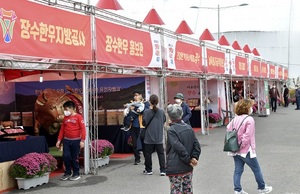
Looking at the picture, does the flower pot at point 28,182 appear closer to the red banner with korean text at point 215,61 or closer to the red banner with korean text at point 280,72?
the red banner with korean text at point 215,61

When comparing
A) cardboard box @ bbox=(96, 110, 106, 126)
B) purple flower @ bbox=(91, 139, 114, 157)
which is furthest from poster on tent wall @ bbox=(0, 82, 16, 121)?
purple flower @ bbox=(91, 139, 114, 157)

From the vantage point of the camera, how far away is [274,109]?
98.6 feet

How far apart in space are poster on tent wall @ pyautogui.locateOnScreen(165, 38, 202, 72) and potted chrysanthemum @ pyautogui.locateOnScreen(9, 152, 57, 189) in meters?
6.12

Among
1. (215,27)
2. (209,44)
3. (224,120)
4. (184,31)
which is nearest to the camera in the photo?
(184,31)

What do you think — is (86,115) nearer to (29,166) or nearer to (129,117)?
(129,117)

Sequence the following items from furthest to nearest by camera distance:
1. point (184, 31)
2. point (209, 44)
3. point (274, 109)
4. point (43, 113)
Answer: point (274, 109), point (209, 44), point (184, 31), point (43, 113)

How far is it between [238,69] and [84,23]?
14319 mm

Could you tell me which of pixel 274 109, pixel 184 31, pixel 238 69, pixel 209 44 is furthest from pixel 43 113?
pixel 274 109

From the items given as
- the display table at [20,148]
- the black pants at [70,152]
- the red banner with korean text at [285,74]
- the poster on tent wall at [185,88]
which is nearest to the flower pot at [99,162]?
the black pants at [70,152]

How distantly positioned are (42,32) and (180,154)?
4.13 meters

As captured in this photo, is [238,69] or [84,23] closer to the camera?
[84,23]

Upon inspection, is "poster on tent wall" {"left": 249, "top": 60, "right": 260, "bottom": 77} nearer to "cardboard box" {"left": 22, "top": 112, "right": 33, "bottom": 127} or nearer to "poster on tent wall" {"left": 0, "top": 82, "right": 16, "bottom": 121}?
"cardboard box" {"left": 22, "top": 112, "right": 33, "bottom": 127}

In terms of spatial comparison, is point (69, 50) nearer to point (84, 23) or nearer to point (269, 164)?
point (84, 23)

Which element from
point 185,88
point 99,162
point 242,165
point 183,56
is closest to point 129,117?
point 99,162
